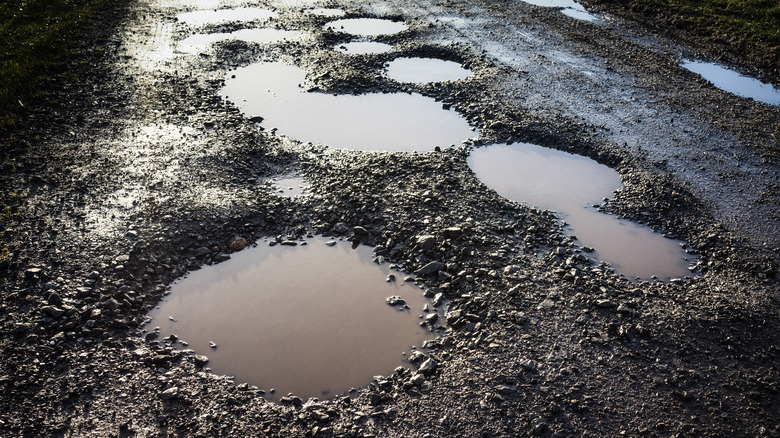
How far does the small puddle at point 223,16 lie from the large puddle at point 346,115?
4.78m

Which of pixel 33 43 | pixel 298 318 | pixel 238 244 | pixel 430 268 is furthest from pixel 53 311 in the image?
pixel 33 43

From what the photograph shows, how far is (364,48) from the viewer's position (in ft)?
42.7

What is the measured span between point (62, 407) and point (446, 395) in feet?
11.6

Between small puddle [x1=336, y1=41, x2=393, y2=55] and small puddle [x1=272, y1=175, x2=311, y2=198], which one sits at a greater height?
small puddle [x1=336, y1=41, x2=393, y2=55]

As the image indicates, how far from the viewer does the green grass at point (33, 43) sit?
9727 mm

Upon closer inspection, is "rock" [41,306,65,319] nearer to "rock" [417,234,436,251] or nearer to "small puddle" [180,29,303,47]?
"rock" [417,234,436,251]

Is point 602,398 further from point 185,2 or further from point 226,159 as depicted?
point 185,2

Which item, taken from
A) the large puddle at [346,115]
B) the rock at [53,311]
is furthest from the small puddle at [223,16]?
the rock at [53,311]

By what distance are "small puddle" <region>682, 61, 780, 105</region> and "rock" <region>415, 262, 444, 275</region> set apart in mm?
9445

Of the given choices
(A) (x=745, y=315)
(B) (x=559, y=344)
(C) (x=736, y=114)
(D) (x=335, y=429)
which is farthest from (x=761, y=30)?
(D) (x=335, y=429)

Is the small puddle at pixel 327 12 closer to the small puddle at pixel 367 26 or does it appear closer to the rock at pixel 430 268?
the small puddle at pixel 367 26

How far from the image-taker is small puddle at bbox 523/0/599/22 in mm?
15844

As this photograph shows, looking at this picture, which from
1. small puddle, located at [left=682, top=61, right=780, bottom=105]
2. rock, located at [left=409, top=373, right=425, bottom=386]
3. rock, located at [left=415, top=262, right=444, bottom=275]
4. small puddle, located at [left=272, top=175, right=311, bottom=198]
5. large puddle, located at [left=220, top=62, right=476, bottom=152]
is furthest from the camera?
small puddle, located at [left=682, top=61, right=780, bottom=105]

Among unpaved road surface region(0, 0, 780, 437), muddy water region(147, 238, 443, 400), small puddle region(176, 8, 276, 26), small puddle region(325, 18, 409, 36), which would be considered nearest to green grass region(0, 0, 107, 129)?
unpaved road surface region(0, 0, 780, 437)
